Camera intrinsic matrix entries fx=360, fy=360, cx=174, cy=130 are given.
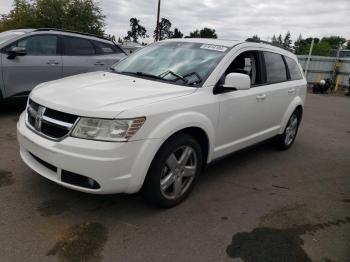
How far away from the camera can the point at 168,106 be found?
3238 millimetres

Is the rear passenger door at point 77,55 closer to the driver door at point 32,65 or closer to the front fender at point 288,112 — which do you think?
the driver door at point 32,65

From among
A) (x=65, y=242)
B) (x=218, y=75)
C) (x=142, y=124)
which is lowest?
(x=65, y=242)

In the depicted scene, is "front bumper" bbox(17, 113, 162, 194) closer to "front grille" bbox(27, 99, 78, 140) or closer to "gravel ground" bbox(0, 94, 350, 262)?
"front grille" bbox(27, 99, 78, 140)

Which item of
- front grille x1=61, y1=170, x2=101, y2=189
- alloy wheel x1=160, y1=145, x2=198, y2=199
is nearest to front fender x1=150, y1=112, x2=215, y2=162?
alloy wheel x1=160, y1=145, x2=198, y2=199

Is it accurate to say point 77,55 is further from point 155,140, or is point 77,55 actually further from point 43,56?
point 155,140

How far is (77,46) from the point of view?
740 centimetres

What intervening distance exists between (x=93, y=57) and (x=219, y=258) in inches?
229

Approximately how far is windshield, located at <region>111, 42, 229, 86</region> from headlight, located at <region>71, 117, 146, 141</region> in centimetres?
102

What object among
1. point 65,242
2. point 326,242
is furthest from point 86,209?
point 326,242

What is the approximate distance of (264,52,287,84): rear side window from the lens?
16.2 feet

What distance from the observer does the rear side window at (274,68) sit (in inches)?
194

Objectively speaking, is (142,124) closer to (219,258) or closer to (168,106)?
(168,106)

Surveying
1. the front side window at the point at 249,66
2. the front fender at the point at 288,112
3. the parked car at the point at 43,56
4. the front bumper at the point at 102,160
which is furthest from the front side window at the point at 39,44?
the front fender at the point at 288,112

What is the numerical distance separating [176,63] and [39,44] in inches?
148
